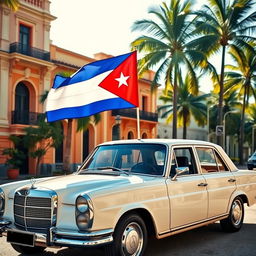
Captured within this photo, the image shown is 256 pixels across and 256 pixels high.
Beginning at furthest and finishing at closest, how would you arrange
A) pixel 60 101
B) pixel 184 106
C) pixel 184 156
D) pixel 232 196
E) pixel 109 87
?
1. pixel 184 106
2. pixel 60 101
3. pixel 109 87
4. pixel 232 196
5. pixel 184 156

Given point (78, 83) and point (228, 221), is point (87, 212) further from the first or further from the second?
point (78, 83)

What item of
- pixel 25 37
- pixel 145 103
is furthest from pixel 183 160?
pixel 145 103

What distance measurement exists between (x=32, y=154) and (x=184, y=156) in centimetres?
1706

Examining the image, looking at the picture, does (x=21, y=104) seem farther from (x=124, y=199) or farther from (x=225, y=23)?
(x=124, y=199)

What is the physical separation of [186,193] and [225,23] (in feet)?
73.6

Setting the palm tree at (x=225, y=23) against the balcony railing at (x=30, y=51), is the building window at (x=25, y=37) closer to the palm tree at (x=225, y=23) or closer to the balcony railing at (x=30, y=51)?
the balcony railing at (x=30, y=51)

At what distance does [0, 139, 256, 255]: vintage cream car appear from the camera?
4430 mm

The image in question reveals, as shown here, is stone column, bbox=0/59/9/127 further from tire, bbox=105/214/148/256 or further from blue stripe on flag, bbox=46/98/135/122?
tire, bbox=105/214/148/256

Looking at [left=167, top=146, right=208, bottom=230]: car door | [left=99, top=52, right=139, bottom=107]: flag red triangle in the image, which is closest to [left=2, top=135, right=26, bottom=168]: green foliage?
[left=99, top=52, right=139, bottom=107]: flag red triangle

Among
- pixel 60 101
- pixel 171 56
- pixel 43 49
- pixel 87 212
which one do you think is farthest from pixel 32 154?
pixel 87 212

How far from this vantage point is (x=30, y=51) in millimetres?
25188

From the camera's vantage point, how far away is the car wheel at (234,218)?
274 inches

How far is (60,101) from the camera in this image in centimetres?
818

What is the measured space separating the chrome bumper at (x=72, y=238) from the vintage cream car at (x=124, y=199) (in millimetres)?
11
